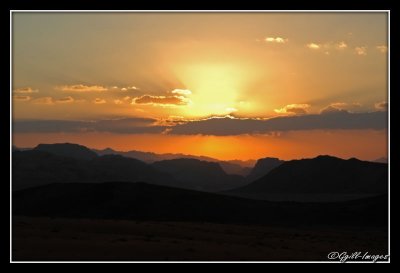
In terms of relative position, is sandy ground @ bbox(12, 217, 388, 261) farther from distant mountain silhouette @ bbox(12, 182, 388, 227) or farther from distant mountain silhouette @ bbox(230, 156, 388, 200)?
distant mountain silhouette @ bbox(230, 156, 388, 200)

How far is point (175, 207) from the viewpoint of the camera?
73.4m

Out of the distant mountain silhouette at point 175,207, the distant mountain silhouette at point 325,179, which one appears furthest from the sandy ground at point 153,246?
the distant mountain silhouette at point 325,179

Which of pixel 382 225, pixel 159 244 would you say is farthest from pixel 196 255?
pixel 382 225

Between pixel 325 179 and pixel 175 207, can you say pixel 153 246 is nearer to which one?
pixel 175 207

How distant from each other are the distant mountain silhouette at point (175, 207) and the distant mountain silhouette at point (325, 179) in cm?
8466

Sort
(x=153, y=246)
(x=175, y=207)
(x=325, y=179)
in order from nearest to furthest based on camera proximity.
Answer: (x=153, y=246) → (x=175, y=207) → (x=325, y=179)

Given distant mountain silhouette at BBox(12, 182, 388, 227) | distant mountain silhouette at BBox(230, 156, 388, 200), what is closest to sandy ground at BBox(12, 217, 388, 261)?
distant mountain silhouette at BBox(12, 182, 388, 227)

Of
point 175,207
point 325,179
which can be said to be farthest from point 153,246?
point 325,179

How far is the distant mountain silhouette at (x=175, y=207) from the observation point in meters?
68.6

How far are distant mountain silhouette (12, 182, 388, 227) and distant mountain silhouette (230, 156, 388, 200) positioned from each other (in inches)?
3333

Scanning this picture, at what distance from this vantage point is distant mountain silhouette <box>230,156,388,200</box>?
16075 cm

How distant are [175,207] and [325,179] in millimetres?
114616

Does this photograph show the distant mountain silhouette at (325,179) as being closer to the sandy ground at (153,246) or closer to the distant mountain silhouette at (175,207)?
the distant mountain silhouette at (175,207)

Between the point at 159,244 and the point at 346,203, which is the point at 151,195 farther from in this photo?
the point at 159,244
